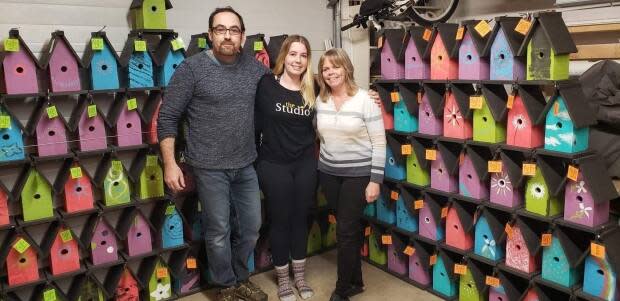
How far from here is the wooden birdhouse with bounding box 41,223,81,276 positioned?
281 cm

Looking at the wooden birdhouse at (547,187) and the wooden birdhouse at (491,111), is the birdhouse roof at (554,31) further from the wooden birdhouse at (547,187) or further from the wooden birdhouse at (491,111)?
the wooden birdhouse at (547,187)

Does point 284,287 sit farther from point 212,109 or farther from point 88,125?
point 88,125

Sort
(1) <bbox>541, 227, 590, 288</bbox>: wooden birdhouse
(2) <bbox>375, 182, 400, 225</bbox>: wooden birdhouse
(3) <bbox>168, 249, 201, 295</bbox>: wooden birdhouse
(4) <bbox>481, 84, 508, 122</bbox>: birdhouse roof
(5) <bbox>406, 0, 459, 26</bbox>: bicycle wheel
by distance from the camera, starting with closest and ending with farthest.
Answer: (1) <bbox>541, 227, 590, 288</bbox>: wooden birdhouse < (4) <bbox>481, 84, 508, 122</bbox>: birdhouse roof < (3) <bbox>168, 249, 201, 295</bbox>: wooden birdhouse < (2) <bbox>375, 182, 400, 225</bbox>: wooden birdhouse < (5) <bbox>406, 0, 459, 26</bbox>: bicycle wheel

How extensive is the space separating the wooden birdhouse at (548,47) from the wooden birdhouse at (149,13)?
2.02m

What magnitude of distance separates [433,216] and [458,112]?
68 cm

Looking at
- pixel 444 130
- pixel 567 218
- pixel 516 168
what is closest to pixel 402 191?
A: pixel 444 130

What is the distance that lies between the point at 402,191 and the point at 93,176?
193 centimetres

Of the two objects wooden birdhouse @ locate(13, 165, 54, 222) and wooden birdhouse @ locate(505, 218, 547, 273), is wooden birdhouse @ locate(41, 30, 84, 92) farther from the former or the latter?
wooden birdhouse @ locate(505, 218, 547, 273)

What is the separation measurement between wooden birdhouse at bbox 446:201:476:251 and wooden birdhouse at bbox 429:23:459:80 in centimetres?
77

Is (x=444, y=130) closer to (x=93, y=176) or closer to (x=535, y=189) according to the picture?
(x=535, y=189)

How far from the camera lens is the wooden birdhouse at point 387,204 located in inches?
134

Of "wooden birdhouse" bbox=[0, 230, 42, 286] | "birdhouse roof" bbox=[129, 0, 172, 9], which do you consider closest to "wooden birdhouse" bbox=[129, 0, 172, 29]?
"birdhouse roof" bbox=[129, 0, 172, 9]

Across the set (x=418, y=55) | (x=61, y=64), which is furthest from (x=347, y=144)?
(x=61, y=64)

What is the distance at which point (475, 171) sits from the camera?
2.82 meters
